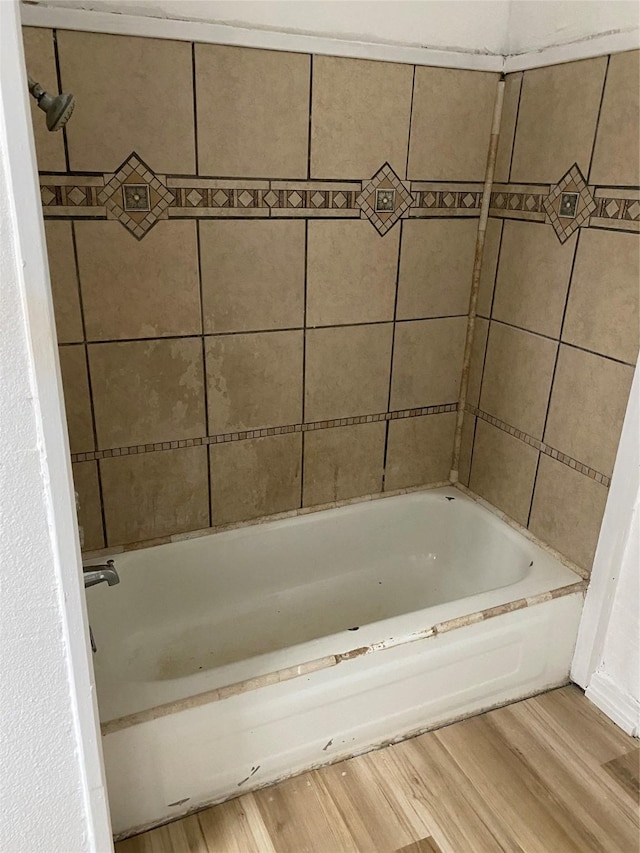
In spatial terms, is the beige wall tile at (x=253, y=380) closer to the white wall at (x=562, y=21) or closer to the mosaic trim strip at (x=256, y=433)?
the mosaic trim strip at (x=256, y=433)

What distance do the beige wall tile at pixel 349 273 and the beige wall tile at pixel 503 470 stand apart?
53cm

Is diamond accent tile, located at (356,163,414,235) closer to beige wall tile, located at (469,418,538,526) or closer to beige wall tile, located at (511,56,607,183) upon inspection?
beige wall tile, located at (511,56,607,183)

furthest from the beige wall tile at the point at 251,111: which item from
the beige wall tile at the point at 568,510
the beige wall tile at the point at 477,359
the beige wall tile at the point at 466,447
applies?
the beige wall tile at the point at 568,510

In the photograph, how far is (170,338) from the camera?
5.63ft

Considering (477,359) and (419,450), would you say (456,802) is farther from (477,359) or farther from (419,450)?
(477,359)

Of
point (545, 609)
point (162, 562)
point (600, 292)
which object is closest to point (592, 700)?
point (545, 609)

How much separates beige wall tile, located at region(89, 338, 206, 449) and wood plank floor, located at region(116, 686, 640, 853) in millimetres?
922

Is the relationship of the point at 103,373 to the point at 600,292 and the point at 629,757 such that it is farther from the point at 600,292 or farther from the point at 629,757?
the point at 629,757

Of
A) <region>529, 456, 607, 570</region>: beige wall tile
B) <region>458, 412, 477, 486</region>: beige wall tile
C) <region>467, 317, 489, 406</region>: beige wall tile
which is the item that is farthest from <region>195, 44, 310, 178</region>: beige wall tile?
<region>529, 456, 607, 570</region>: beige wall tile

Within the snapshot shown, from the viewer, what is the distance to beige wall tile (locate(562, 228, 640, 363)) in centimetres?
155

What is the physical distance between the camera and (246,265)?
173 cm

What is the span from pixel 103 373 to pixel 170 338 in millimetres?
192

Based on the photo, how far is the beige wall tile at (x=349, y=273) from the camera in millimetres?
1809

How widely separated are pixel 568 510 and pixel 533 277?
A: 25.7 inches
